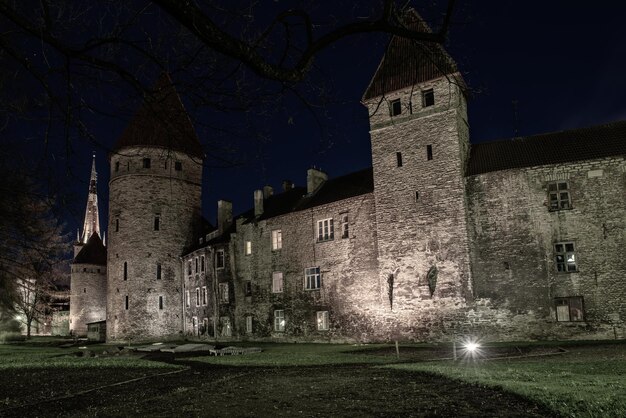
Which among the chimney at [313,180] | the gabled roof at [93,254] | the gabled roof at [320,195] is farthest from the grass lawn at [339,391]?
the gabled roof at [93,254]

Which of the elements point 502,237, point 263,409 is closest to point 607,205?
point 502,237

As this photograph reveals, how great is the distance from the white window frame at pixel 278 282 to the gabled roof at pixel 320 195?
3629 millimetres

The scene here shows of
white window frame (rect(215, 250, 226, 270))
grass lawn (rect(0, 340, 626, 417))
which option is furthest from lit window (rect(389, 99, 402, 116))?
white window frame (rect(215, 250, 226, 270))

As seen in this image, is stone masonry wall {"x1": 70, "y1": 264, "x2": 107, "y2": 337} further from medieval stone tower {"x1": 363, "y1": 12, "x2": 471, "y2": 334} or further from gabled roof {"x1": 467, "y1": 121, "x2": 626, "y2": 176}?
gabled roof {"x1": 467, "y1": 121, "x2": 626, "y2": 176}

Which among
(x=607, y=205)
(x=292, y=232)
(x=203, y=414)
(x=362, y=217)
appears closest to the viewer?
(x=203, y=414)

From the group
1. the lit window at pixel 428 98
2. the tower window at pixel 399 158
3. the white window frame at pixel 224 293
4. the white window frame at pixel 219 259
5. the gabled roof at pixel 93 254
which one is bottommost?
the white window frame at pixel 224 293

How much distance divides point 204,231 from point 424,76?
25329 mm

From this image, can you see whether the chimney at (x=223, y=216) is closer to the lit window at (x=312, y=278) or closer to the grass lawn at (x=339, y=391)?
the lit window at (x=312, y=278)

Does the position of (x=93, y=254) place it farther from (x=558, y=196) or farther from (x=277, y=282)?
(x=558, y=196)

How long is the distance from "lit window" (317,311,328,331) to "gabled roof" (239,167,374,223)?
241 inches

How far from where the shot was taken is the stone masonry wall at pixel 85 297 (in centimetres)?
5562

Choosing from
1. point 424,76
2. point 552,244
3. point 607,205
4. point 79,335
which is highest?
point 424,76

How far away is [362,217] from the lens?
1116 inches

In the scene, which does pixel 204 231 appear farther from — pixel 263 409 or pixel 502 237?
pixel 263 409
